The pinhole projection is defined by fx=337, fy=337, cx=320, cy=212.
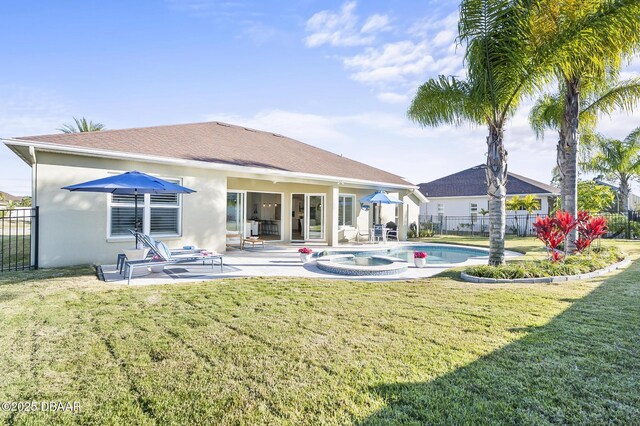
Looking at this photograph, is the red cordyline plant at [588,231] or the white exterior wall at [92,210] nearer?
the white exterior wall at [92,210]

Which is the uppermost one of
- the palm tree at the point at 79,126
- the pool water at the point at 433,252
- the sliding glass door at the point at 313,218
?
the palm tree at the point at 79,126

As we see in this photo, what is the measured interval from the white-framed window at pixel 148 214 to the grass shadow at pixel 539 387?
37.1 feet

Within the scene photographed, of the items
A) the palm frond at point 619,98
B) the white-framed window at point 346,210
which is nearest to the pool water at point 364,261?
the white-framed window at point 346,210

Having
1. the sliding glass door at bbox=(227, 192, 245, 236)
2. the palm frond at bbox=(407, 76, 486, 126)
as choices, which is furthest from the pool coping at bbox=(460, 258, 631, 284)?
the sliding glass door at bbox=(227, 192, 245, 236)

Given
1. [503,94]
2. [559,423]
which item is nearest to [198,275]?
[559,423]

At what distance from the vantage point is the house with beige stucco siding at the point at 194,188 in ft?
34.9

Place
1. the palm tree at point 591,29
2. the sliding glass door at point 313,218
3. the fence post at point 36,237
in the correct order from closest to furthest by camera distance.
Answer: the palm tree at point 591,29, the fence post at point 36,237, the sliding glass door at point 313,218

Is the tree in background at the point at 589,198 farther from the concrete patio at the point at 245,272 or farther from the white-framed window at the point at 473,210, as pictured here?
the concrete patio at the point at 245,272

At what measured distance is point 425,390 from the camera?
365 cm

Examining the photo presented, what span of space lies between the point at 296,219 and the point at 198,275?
41.3 ft

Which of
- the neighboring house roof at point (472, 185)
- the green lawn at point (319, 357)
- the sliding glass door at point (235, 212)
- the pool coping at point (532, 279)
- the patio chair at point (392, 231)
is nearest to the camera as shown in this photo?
the green lawn at point (319, 357)

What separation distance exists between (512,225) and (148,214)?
2901 centimetres

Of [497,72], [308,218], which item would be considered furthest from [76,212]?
[497,72]

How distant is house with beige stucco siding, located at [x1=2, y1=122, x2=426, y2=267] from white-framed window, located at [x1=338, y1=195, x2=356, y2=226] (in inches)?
2.4
